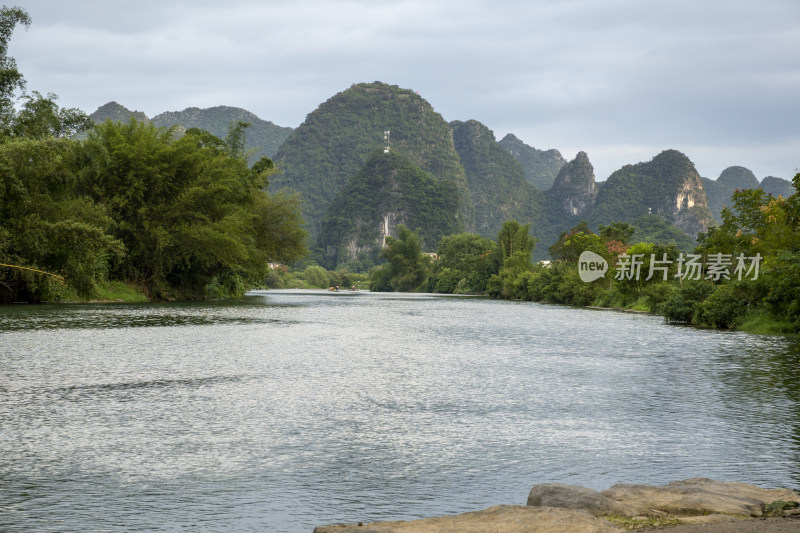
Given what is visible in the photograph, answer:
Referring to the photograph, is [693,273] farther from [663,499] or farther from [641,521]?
[641,521]

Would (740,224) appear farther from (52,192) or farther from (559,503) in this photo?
(559,503)

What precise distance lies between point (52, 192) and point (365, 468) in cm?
3399

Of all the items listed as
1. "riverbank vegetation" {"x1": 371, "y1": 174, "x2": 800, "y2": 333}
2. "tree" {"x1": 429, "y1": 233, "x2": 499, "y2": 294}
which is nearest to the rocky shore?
"riverbank vegetation" {"x1": 371, "y1": 174, "x2": 800, "y2": 333}

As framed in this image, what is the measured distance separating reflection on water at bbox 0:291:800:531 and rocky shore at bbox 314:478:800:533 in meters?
0.82

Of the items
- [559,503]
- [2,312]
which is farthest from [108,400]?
[2,312]

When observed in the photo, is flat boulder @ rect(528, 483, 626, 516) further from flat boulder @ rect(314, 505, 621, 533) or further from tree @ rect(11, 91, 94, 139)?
tree @ rect(11, 91, 94, 139)

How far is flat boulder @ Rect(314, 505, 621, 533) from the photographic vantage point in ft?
15.8

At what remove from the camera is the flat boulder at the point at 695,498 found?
5.42 meters

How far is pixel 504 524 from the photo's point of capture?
4.95 meters

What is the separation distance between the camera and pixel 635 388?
1322 centimetres

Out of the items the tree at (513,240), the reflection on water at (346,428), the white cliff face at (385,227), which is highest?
the white cliff face at (385,227)

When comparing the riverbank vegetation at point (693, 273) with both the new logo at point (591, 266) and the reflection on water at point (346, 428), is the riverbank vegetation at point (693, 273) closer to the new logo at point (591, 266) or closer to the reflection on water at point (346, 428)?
the new logo at point (591, 266)

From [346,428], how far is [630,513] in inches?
182

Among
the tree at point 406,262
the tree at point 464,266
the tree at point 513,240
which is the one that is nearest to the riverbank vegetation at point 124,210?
the tree at point 513,240
